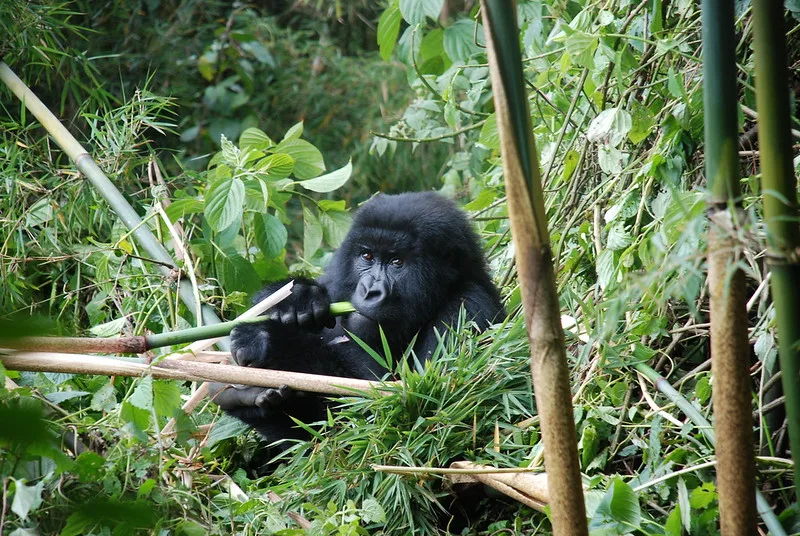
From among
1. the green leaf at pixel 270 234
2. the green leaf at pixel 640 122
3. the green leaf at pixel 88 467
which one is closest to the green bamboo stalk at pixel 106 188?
the green leaf at pixel 270 234

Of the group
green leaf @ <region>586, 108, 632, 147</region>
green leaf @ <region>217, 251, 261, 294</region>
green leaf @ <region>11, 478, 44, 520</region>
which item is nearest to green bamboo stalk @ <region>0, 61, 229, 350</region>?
green leaf @ <region>217, 251, 261, 294</region>

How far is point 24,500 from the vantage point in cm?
142

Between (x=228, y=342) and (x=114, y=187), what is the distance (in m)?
0.71

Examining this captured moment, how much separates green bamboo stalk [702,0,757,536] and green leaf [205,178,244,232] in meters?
1.78

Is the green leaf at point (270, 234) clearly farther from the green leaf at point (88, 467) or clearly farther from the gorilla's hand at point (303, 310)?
the green leaf at point (88, 467)

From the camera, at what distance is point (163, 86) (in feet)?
18.2

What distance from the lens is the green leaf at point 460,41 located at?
10.4 feet

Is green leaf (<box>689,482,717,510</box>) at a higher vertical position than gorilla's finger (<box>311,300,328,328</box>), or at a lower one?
lower

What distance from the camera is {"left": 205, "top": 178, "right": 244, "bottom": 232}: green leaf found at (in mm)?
2613

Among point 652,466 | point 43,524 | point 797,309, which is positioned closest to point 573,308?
point 652,466

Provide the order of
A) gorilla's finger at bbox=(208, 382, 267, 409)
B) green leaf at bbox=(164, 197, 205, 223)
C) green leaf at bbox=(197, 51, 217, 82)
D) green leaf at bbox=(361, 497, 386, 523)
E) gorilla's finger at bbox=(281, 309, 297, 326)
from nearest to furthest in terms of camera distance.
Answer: green leaf at bbox=(361, 497, 386, 523)
gorilla's finger at bbox=(208, 382, 267, 409)
gorilla's finger at bbox=(281, 309, 297, 326)
green leaf at bbox=(164, 197, 205, 223)
green leaf at bbox=(197, 51, 217, 82)

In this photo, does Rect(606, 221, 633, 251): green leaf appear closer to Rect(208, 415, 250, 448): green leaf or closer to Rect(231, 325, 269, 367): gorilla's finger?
Rect(231, 325, 269, 367): gorilla's finger

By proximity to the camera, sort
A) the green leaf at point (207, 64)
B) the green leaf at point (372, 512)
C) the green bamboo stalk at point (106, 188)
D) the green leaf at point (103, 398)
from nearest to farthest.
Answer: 1. the green leaf at point (372, 512)
2. the green leaf at point (103, 398)
3. the green bamboo stalk at point (106, 188)
4. the green leaf at point (207, 64)

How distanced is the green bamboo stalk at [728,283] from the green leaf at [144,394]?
1.22 m
